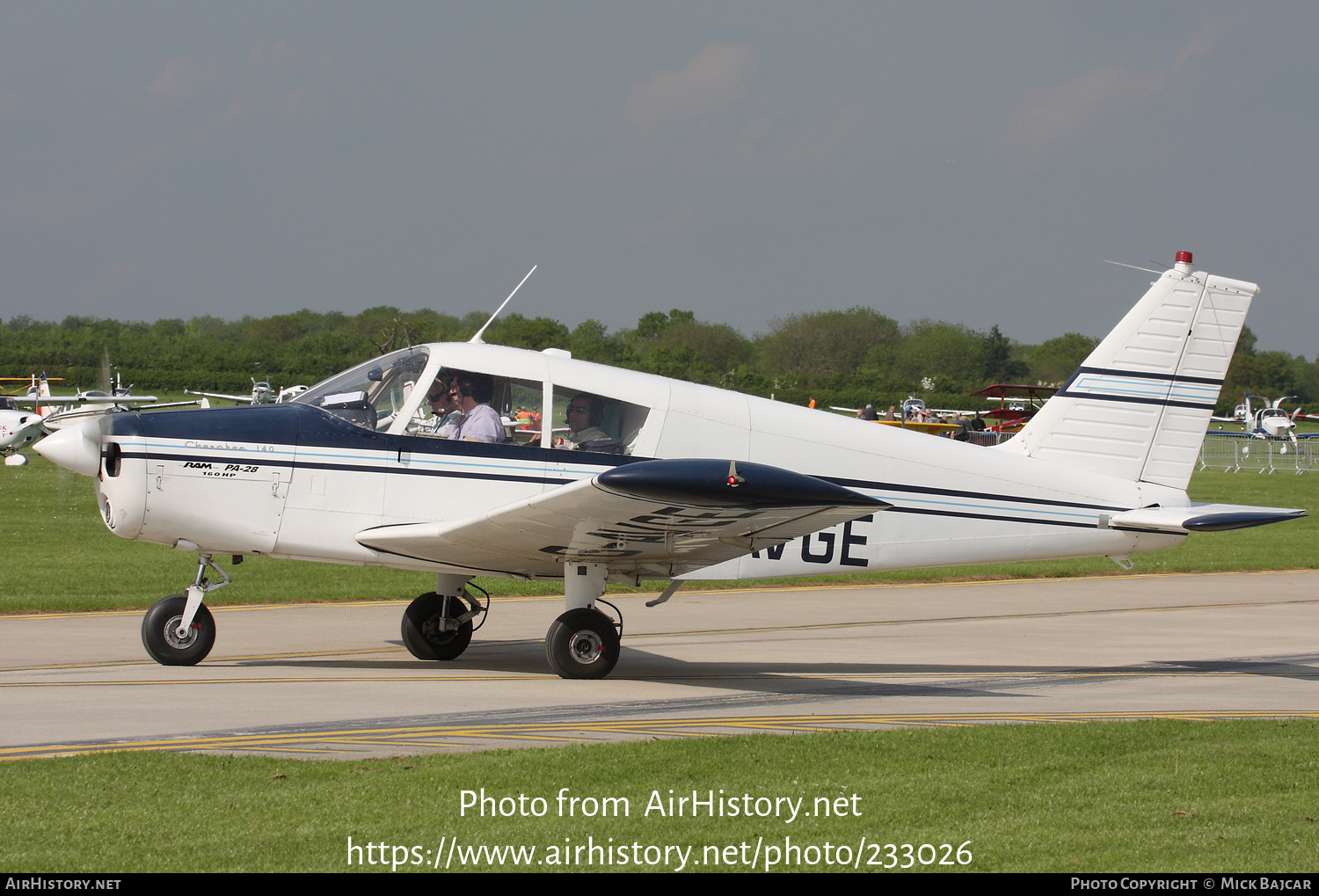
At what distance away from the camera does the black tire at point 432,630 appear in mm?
10039

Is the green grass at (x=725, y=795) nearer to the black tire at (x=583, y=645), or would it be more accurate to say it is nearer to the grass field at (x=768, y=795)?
the grass field at (x=768, y=795)

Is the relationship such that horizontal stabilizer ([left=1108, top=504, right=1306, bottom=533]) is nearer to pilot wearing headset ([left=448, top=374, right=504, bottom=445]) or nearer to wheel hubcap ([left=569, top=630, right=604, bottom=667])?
wheel hubcap ([left=569, top=630, right=604, bottom=667])

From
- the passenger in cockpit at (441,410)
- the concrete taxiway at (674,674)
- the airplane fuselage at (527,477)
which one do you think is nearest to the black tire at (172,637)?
the concrete taxiway at (674,674)

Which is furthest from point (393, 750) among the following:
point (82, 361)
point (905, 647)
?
point (82, 361)

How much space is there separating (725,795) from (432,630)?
5.08 meters

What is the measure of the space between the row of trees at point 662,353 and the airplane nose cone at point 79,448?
202 cm

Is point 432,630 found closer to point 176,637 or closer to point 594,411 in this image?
point 176,637

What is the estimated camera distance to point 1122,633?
1267 centimetres

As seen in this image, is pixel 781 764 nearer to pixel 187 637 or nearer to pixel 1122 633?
pixel 187 637

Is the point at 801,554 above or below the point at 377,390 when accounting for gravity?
below

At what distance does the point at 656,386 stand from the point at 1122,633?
6.65 metres

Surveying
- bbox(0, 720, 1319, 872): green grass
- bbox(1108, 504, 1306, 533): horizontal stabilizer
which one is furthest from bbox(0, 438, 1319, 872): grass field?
bbox(1108, 504, 1306, 533): horizontal stabilizer

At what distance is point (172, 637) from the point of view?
8.94m
